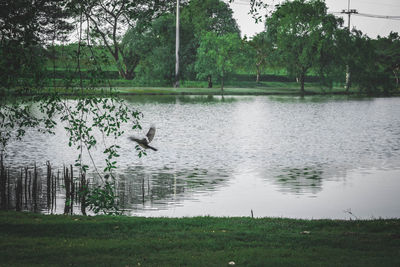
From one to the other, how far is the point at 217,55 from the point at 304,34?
48.8 ft

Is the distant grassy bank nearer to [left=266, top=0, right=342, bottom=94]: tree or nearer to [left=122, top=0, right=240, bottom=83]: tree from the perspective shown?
[left=122, top=0, right=240, bottom=83]: tree

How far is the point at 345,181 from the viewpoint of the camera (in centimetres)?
2042

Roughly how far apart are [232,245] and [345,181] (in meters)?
11.8

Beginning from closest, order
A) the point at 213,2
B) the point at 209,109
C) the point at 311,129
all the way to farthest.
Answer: the point at 311,129
the point at 209,109
the point at 213,2

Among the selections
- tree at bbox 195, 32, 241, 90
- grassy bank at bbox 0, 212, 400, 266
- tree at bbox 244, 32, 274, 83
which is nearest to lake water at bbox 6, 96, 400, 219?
grassy bank at bbox 0, 212, 400, 266

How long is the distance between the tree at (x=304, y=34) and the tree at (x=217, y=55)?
314 inches

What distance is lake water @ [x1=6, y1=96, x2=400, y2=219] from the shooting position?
16234 millimetres

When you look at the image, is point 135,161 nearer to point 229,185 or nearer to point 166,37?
point 229,185

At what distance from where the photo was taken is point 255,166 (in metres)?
23.4

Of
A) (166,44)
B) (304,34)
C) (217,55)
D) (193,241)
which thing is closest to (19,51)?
(193,241)

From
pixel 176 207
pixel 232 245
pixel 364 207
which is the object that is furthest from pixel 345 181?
pixel 232 245

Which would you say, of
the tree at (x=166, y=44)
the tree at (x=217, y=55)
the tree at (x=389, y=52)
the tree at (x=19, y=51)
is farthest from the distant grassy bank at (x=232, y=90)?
the tree at (x=19, y=51)

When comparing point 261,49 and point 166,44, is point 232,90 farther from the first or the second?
point 261,49

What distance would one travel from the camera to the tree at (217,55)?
84062mm
